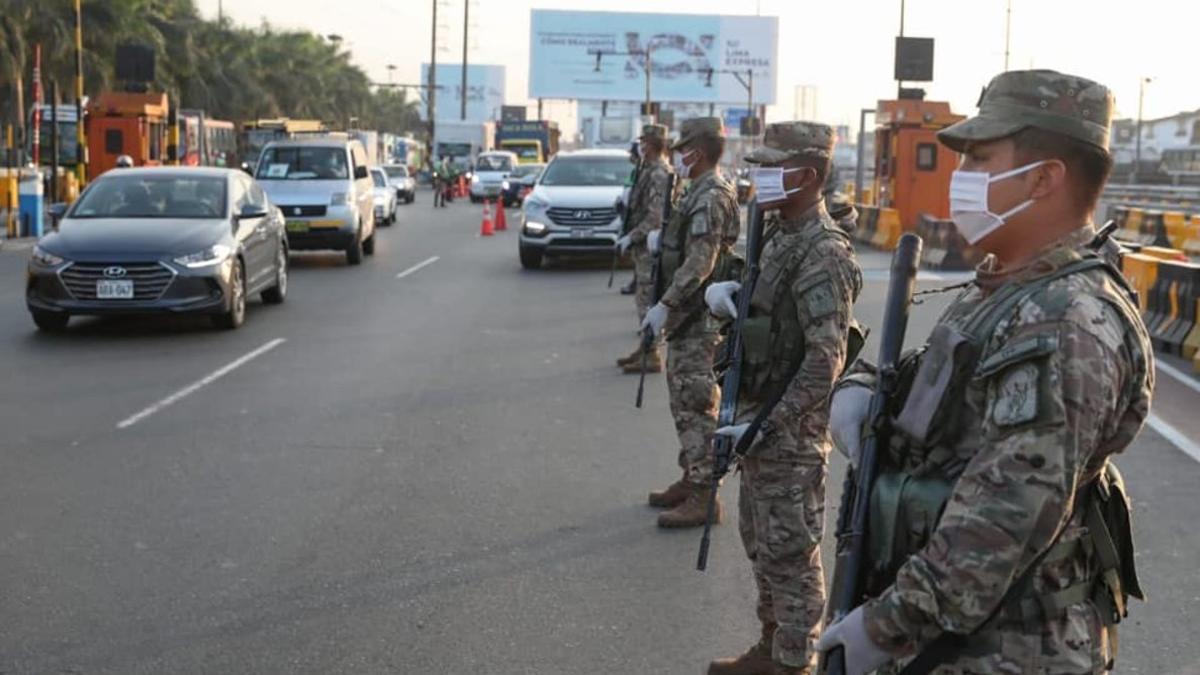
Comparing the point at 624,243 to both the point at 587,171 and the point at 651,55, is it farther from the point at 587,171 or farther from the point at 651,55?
the point at 651,55

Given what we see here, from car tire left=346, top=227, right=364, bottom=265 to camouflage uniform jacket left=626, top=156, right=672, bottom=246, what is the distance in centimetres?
1058

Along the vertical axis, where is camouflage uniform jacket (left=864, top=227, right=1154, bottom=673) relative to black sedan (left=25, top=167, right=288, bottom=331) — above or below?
above

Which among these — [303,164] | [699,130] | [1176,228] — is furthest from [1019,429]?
[1176,228]

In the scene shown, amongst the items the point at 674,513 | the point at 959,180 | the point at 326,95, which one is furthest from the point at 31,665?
the point at 326,95

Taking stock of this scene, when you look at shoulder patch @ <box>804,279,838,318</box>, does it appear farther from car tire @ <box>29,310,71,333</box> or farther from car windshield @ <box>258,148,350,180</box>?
car windshield @ <box>258,148,350,180</box>

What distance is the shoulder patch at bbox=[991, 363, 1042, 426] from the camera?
89.5 inches

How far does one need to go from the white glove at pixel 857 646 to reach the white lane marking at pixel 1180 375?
30.3 ft

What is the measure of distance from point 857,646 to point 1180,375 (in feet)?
33.3

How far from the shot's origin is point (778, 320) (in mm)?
4285

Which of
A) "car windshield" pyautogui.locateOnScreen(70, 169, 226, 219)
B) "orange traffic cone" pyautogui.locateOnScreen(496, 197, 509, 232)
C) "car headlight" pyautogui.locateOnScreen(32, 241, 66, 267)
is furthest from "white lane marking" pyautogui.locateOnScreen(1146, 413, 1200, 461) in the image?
"orange traffic cone" pyautogui.locateOnScreen(496, 197, 509, 232)

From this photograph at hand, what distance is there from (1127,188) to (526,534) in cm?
4467

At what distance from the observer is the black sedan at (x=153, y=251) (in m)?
12.6

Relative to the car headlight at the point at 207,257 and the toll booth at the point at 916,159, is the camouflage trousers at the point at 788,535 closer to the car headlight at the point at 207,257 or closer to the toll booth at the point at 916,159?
the car headlight at the point at 207,257

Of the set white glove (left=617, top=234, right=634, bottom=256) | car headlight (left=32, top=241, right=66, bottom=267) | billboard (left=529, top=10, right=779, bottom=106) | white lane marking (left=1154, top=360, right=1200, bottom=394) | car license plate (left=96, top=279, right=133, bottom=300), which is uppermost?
billboard (left=529, top=10, right=779, bottom=106)
